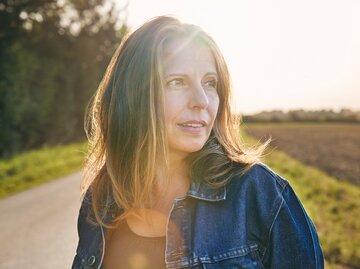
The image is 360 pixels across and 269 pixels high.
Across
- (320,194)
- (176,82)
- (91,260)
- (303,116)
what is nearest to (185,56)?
(176,82)

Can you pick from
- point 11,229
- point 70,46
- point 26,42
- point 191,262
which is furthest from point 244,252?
point 70,46

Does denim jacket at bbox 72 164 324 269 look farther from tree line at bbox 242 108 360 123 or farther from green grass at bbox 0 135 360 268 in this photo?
tree line at bbox 242 108 360 123

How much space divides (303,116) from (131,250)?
247 ft

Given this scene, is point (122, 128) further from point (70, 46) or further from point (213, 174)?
point (70, 46)

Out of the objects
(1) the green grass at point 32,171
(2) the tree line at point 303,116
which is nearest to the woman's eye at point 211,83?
(1) the green grass at point 32,171

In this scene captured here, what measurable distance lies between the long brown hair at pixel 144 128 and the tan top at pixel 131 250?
0.09 meters

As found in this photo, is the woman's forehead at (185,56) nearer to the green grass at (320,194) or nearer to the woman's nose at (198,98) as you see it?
the woman's nose at (198,98)

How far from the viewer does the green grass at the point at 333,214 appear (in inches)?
220

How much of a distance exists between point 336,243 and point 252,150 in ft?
13.8

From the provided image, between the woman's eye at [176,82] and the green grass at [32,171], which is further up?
the woman's eye at [176,82]

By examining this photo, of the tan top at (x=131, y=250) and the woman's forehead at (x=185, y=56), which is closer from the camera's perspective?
the tan top at (x=131, y=250)

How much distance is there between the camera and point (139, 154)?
250 centimetres

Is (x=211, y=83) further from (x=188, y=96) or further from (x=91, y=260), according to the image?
(x=91, y=260)

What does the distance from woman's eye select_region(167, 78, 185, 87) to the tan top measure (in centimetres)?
79
